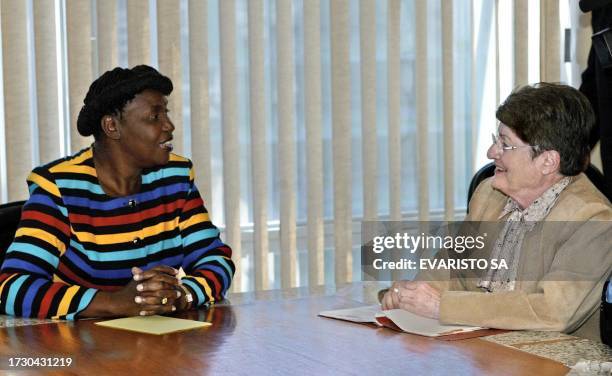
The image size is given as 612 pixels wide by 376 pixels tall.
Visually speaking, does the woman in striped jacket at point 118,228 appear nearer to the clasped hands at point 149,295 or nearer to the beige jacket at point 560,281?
the clasped hands at point 149,295

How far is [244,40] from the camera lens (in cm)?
402

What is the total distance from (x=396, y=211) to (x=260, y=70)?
95 cm

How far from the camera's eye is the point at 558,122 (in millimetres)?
2320

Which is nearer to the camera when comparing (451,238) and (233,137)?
(451,238)

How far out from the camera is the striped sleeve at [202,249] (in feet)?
8.14

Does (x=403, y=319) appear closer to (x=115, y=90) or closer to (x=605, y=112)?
(x=115, y=90)

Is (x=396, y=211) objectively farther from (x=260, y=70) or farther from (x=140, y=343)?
(x=140, y=343)

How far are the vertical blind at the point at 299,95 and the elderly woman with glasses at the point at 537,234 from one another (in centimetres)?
159

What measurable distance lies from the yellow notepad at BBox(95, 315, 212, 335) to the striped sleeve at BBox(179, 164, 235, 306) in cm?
29

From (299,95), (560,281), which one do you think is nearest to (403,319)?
(560,281)

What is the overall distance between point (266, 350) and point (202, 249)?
0.84m

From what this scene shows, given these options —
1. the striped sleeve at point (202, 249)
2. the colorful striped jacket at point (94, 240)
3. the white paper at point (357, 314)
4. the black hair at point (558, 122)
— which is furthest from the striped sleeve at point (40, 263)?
the black hair at point (558, 122)

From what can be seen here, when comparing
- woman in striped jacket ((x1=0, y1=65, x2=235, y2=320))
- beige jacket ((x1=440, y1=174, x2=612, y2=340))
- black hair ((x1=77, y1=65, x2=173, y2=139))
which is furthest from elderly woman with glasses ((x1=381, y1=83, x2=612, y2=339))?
black hair ((x1=77, y1=65, x2=173, y2=139))

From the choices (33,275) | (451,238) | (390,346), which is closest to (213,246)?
(33,275)
